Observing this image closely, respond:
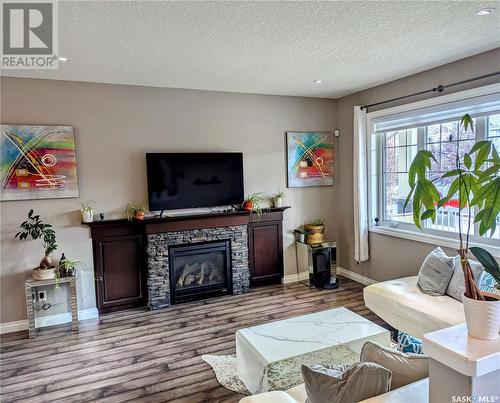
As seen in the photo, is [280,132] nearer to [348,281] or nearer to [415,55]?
[415,55]

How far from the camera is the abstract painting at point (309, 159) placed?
5.04 m

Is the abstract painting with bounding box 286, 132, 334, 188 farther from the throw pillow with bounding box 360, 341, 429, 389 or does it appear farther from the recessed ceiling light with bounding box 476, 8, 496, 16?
the throw pillow with bounding box 360, 341, 429, 389

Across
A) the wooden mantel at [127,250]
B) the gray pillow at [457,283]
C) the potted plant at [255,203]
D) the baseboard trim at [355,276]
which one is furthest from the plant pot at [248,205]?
the gray pillow at [457,283]

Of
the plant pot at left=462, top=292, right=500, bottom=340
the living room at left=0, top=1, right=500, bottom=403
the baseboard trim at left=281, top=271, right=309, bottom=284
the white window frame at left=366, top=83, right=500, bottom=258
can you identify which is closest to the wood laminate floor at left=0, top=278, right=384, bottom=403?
the living room at left=0, top=1, right=500, bottom=403

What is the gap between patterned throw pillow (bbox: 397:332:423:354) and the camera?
2.93 meters

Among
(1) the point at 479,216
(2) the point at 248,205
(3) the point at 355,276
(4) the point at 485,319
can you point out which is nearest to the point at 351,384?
(4) the point at 485,319

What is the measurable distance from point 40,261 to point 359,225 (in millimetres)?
3920

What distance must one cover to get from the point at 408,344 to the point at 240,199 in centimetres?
258

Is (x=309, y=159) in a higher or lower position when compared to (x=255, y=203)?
higher

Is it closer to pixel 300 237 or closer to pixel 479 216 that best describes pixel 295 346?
pixel 479 216

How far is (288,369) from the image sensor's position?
7.25 ft

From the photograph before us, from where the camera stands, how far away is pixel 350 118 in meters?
5.05

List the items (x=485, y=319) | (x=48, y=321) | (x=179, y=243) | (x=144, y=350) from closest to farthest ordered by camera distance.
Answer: (x=485, y=319) < (x=144, y=350) < (x=48, y=321) < (x=179, y=243)

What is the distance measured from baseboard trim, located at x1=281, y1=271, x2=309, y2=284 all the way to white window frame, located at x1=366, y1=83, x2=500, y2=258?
3.84ft
